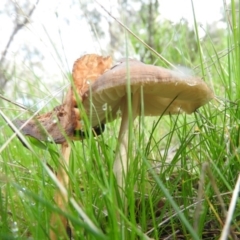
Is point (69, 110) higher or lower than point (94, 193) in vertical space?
higher

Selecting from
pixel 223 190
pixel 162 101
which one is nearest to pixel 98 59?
pixel 162 101

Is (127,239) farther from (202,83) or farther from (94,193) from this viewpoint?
(202,83)

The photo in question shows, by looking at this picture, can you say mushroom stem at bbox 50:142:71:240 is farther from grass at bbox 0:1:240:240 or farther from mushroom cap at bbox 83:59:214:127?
mushroom cap at bbox 83:59:214:127

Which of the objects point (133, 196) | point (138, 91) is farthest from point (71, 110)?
point (133, 196)

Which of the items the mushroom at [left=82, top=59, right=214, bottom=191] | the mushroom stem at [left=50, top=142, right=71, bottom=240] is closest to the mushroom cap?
the mushroom at [left=82, top=59, right=214, bottom=191]

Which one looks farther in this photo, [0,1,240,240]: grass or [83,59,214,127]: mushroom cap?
[83,59,214,127]: mushroom cap

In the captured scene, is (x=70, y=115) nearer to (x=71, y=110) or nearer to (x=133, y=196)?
(x=71, y=110)

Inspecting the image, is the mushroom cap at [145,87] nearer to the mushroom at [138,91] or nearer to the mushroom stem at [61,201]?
the mushroom at [138,91]
